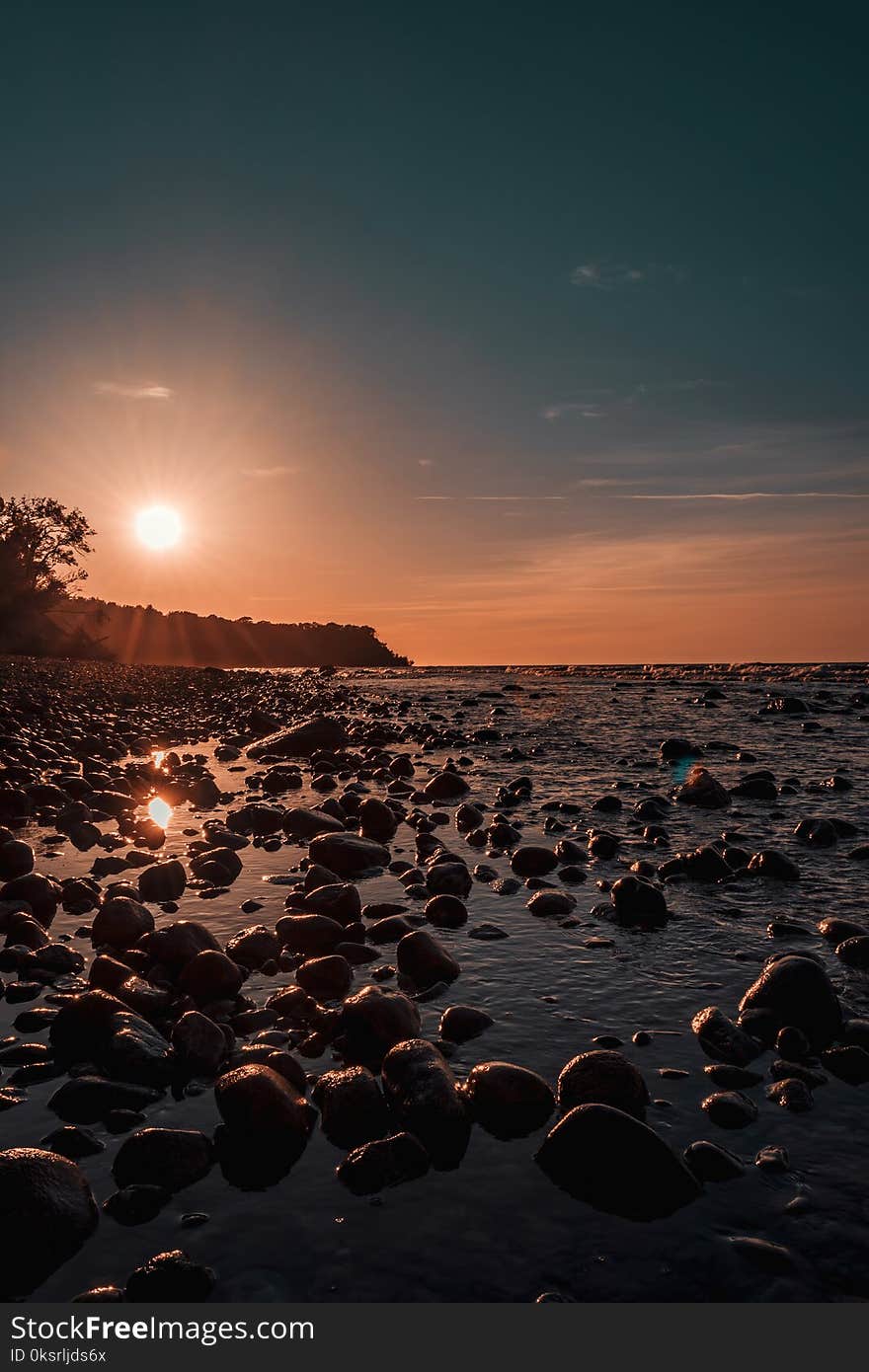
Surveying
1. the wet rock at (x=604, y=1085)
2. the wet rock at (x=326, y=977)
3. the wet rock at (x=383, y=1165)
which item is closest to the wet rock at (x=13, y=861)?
the wet rock at (x=326, y=977)

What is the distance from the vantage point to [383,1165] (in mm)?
3432

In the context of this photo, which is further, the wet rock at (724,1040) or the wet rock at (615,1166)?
the wet rock at (724,1040)

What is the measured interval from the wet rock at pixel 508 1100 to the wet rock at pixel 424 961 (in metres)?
1.45

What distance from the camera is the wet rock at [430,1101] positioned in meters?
3.64

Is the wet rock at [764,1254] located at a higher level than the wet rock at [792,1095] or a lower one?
lower

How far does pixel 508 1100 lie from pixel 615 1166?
660 mm

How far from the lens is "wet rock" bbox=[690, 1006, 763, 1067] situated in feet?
14.2

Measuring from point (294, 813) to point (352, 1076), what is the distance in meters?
6.16

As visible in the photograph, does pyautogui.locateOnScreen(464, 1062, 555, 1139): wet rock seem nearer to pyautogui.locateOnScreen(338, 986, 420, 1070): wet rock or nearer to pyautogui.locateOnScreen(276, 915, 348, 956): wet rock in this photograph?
pyautogui.locateOnScreen(338, 986, 420, 1070): wet rock

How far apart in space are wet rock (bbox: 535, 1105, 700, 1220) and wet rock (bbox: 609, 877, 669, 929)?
126 inches

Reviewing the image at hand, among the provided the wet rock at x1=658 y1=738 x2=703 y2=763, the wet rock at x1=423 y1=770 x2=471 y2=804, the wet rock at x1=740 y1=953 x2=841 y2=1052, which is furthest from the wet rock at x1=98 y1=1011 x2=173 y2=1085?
the wet rock at x1=658 y1=738 x2=703 y2=763

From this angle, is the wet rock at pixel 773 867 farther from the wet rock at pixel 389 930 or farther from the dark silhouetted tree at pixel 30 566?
the dark silhouetted tree at pixel 30 566

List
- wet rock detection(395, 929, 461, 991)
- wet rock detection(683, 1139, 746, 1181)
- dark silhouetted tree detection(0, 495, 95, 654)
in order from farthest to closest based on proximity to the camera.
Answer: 1. dark silhouetted tree detection(0, 495, 95, 654)
2. wet rock detection(395, 929, 461, 991)
3. wet rock detection(683, 1139, 746, 1181)
